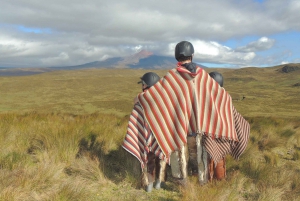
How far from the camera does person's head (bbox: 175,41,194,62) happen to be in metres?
3.64

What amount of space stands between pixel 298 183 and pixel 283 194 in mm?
432

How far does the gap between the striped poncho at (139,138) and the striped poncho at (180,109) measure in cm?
13

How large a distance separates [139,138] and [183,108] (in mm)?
769

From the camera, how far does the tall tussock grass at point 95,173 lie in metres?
3.28

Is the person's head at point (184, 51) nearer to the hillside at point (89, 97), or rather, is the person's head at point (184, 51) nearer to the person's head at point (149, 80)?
the person's head at point (149, 80)

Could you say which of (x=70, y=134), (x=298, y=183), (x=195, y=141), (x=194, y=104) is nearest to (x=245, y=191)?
(x=298, y=183)

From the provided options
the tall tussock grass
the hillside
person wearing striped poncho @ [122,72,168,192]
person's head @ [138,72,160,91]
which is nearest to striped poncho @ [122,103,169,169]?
person wearing striped poncho @ [122,72,168,192]

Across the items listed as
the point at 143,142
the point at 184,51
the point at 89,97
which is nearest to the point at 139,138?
the point at 143,142

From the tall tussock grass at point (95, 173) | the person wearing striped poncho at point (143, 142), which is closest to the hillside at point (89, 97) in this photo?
the tall tussock grass at point (95, 173)

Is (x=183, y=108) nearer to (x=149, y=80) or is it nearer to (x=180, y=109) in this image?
(x=180, y=109)

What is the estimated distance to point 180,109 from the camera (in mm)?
3506

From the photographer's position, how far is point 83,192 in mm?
3287

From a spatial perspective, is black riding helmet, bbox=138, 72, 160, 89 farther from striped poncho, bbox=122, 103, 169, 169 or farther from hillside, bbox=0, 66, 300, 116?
hillside, bbox=0, 66, 300, 116

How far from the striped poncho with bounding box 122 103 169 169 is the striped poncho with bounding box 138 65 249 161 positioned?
5.0 inches
